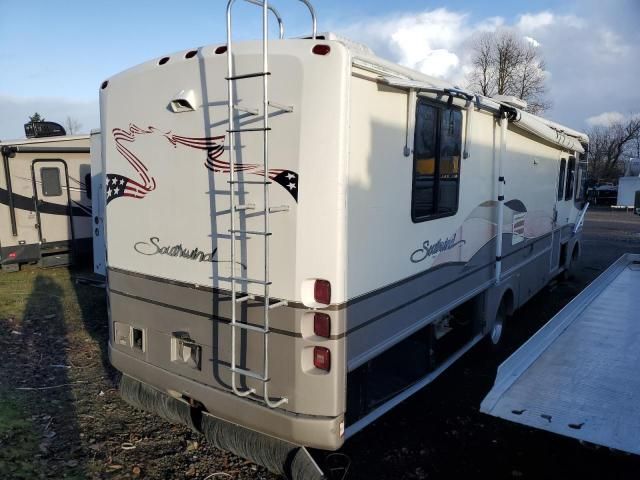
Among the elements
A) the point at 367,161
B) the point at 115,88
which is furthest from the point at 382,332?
the point at 115,88

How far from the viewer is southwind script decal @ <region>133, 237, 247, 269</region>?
3.19 m

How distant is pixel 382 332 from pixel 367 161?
1.14m

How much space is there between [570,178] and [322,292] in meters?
7.14

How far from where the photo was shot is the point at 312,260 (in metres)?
2.80

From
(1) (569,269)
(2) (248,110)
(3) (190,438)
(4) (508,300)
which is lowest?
(3) (190,438)

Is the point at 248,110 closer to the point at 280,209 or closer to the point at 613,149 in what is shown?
the point at 280,209

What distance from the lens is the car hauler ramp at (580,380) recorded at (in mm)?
2887

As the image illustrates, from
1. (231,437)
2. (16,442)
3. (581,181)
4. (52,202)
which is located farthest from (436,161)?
(52,202)

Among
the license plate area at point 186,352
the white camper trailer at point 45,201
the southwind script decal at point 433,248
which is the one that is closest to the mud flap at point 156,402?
the license plate area at point 186,352

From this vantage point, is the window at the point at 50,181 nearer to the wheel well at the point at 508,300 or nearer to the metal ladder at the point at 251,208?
the metal ladder at the point at 251,208

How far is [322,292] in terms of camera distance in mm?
2807

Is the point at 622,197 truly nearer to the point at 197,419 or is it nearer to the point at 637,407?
the point at 637,407

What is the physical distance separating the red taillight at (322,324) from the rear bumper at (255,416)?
49cm

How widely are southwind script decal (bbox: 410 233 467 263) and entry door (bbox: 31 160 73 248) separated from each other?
28.5ft
